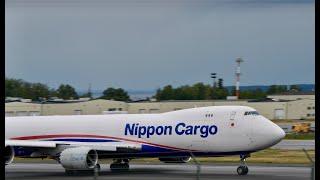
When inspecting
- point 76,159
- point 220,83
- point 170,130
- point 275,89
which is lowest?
point 76,159

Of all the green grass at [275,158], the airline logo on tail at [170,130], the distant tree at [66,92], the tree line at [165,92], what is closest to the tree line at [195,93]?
the tree line at [165,92]

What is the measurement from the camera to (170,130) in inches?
1270

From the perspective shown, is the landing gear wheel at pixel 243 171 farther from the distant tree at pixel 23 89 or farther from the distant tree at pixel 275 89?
the distant tree at pixel 275 89

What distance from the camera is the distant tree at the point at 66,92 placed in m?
120

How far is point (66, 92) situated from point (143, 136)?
9109cm

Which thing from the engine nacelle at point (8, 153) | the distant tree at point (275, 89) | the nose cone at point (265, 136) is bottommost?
the engine nacelle at point (8, 153)

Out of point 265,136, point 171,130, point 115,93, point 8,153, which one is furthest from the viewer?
point 115,93

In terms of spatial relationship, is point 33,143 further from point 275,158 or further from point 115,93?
point 115,93

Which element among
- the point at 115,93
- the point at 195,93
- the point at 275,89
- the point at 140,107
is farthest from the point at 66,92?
the point at 275,89

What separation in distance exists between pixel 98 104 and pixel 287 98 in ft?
130

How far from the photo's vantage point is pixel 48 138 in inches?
1382

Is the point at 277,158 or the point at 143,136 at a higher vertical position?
the point at 143,136

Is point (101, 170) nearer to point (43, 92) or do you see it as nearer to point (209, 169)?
point (209, 169)

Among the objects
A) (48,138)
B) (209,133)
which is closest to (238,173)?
(209,133)
